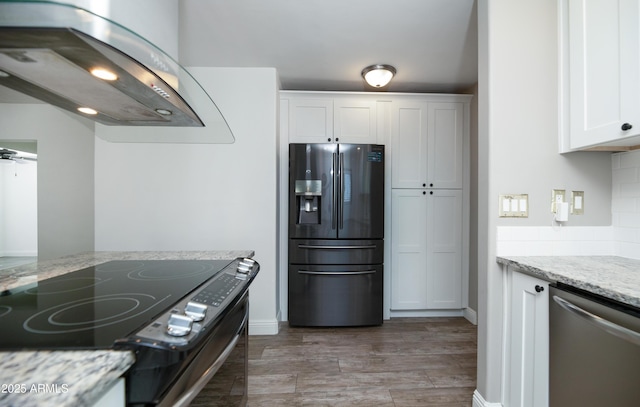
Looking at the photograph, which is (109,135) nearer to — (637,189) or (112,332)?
(112,332)

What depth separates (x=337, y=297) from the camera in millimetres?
2465

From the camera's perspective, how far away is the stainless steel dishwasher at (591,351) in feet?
2.61

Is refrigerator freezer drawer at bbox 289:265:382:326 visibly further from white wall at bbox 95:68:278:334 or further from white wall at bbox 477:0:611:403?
white wall at bbox 477:0:611:403

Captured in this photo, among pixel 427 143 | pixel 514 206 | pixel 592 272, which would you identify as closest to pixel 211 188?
pixel 427 143

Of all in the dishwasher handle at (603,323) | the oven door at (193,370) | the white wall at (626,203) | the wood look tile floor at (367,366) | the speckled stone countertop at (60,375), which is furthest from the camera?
the wood look tile floor at (367,366)

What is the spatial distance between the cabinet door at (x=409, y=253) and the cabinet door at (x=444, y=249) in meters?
0.06

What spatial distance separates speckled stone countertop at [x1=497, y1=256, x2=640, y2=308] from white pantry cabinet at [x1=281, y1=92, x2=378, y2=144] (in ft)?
6.06

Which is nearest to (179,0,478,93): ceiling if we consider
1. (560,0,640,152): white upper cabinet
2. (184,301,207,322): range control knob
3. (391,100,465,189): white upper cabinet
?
(391,100,465,189): white upper cabinet

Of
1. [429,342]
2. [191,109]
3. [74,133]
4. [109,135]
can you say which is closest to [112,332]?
[191,109]

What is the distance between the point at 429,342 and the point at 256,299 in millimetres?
1631

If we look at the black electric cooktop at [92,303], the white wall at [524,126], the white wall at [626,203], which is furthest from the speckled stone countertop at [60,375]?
the white wall at [626,203]

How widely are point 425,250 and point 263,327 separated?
1.83m

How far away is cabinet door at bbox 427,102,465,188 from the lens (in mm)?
2732

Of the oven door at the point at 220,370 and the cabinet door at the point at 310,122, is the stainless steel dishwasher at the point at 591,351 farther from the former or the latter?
the cabinet door at the point at 310,122
